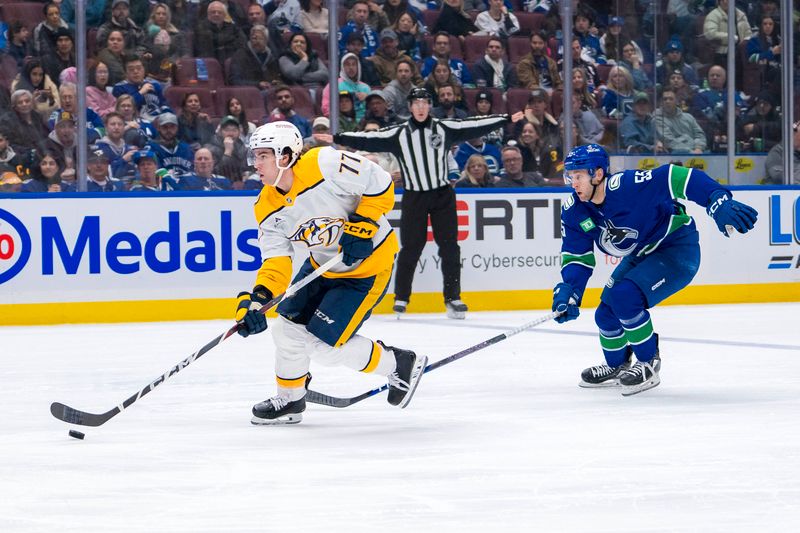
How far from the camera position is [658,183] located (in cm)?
459

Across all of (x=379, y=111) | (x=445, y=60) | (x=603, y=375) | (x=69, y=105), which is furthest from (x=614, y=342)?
(x=445, y=60)

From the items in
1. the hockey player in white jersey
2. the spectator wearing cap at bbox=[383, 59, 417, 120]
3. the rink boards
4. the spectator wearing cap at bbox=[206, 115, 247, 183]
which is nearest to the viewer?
the hockey player in white jersey

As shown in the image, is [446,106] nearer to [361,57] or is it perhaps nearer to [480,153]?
[480,153]

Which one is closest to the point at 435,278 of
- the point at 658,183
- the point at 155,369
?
the point at 155,369

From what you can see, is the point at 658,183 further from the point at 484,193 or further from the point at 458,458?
the point at 484,193

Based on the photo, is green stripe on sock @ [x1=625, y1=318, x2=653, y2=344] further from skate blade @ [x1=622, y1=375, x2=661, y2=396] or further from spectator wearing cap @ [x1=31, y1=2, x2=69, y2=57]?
spectator wearing cap @ [x1=31, y1=2, x2=69, y2=57]

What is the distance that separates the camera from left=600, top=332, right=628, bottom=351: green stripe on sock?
15.8 ft

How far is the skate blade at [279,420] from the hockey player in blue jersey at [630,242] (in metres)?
1.04

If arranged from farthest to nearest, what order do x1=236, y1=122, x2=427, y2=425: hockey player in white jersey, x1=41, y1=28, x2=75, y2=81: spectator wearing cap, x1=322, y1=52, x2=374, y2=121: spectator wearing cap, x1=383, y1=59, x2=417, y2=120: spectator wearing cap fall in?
x1=383, y1=59, x2=417, y2=120: spectator wearing cap < x1=322, y1=52, x2=374, y2=121: spectator wearing cap < x1=41, y1=28, x2=75, y2=81: spectator wearing cap < x1=236, y1=122, x2=427, y2=425: hockey player in white jersey

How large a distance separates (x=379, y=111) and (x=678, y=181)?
4.21 meters

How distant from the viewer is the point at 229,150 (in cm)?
814

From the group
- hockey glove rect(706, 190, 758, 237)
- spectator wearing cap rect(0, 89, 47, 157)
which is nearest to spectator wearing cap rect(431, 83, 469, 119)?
spectator wearing cap rect(0, 89, 47, 157)

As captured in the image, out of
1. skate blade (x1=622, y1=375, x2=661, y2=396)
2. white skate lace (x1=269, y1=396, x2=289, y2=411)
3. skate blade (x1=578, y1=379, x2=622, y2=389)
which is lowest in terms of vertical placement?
skate blade (x1=578, y1=379, x2=622, y2=389)

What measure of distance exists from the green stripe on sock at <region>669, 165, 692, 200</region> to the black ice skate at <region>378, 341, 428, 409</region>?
1.17 meters
